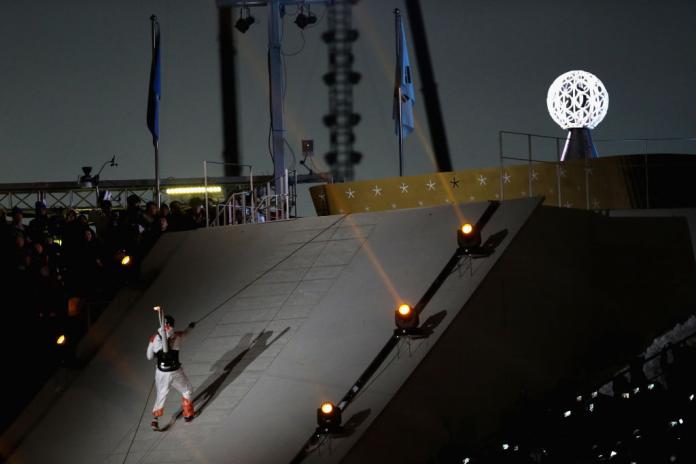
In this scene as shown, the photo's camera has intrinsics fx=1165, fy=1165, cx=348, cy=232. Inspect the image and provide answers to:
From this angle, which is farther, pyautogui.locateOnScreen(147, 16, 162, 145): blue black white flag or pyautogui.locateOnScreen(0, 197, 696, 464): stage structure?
pyautogui.locateOnScreen(147, 16, 162, 145): blue black white flag

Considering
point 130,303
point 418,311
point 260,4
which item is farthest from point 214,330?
point 260,4

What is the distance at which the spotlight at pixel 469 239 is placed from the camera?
640 inches

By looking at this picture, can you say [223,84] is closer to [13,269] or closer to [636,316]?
[13,269]

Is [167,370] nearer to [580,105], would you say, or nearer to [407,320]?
[407,320]

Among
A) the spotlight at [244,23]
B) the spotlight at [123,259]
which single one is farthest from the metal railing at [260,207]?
the spotlight at [244,23]

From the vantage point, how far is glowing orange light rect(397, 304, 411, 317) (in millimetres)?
15266

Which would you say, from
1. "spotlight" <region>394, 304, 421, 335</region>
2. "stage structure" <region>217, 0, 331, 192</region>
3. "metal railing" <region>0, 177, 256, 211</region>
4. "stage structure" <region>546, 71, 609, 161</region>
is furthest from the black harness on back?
"metal railing" <region>0, 177, 256, 211</region>

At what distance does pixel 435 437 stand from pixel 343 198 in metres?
7.00

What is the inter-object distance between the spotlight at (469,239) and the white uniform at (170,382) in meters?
4.19

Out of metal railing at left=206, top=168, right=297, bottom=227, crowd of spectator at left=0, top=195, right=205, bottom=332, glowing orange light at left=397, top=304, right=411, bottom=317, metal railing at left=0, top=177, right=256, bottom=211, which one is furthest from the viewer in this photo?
metal railing at left=0, top=177, right=256, bottom=211

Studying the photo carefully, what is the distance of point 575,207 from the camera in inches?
725

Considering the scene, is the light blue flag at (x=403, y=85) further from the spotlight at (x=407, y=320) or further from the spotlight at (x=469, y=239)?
the spotlight at (x=407, y=320)

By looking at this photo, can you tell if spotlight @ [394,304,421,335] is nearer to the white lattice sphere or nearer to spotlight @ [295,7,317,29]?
the white lattice sphere

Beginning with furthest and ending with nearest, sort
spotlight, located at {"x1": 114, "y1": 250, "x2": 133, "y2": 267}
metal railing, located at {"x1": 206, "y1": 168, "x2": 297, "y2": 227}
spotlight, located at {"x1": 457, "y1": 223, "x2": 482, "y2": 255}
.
A: 1. metal railing, located at {"x1": 206, "y1": 168, "x2": 297, "y2": 227}
2. spotlight, located at {"x1": 114, "y1": 250, "x2": 133, "y2": 267}
3. spotlight, located at {"x1": 457, "y1": 223, "x2": 482, "y2": 255}
